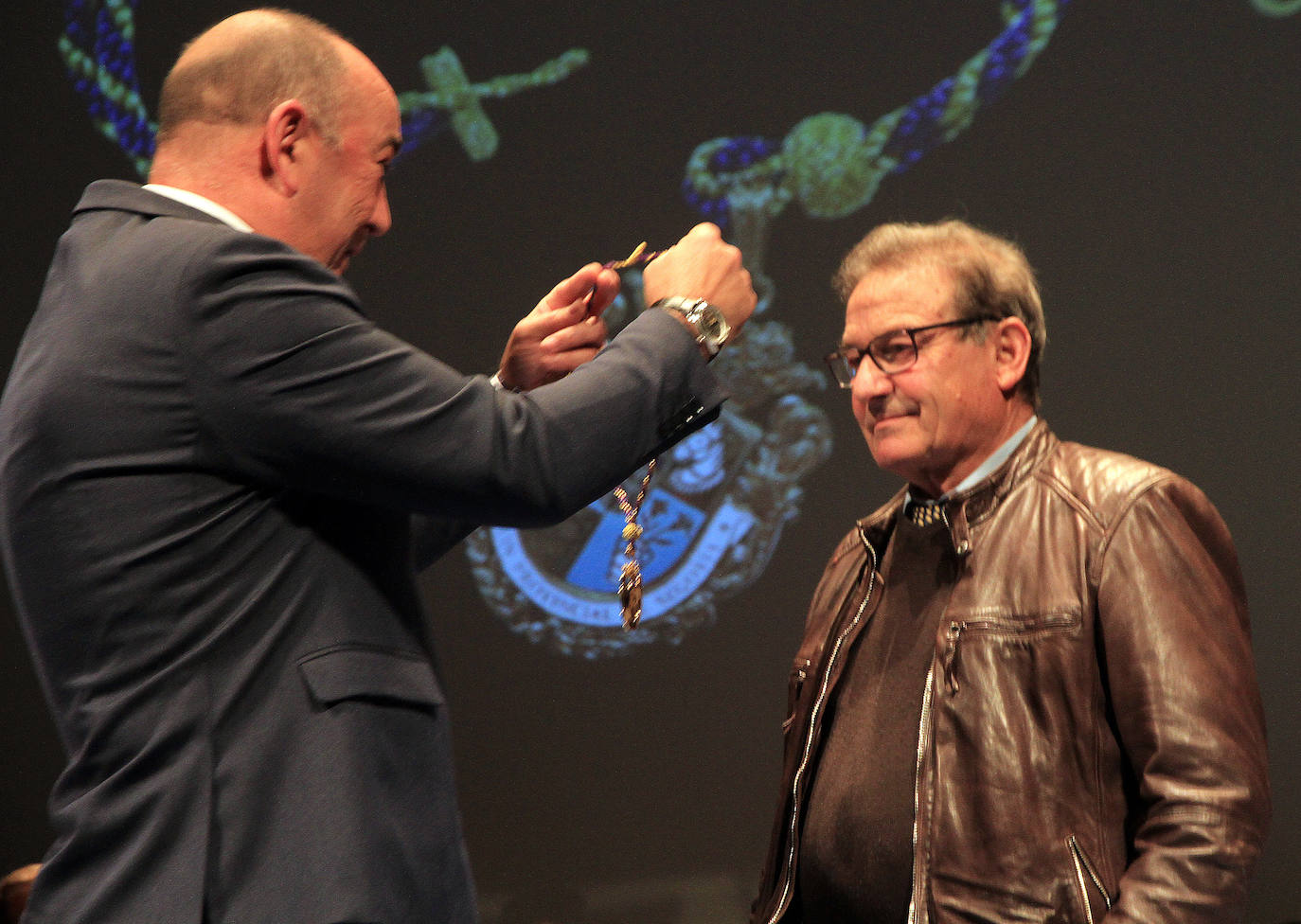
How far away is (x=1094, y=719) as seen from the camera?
5.37ft

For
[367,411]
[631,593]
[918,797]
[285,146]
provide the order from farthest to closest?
[918,797], [631,593], [285,146], [367,411]

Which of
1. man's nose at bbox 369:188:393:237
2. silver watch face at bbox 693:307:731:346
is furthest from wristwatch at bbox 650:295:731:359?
man's nose at bbox 369:188:393:237

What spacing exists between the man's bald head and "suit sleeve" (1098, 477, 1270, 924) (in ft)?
3.93

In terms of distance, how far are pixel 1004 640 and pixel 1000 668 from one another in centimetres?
4

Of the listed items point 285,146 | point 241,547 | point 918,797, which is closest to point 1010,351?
point 918,797

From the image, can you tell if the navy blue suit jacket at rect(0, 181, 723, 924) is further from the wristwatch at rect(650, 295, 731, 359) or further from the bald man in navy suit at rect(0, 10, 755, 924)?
the wristwatch at rect(650, 295, 731, 359)

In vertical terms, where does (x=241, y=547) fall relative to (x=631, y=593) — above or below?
above

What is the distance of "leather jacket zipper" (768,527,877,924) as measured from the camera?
1876 millimetres

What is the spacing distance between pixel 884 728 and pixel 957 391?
555mm

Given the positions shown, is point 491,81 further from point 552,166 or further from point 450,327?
point 450,327

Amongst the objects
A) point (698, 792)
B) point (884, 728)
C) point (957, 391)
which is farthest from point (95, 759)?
point (698, 792)

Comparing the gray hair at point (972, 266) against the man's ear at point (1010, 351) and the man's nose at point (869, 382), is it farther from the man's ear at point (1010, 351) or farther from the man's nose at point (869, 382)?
the man's nose at point (869, 382)

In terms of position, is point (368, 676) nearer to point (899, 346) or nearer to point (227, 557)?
point (227, 557)

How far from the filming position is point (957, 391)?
6.35 feet
